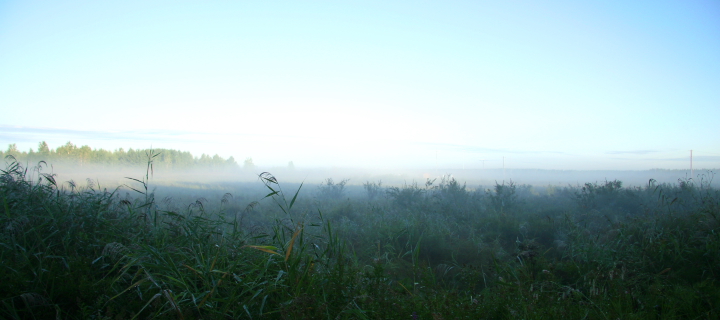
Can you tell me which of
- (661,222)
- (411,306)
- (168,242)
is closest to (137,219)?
(168,242)

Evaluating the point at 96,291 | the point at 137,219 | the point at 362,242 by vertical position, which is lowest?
the point at 362,242

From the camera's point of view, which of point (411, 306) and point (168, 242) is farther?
point (168, 242)

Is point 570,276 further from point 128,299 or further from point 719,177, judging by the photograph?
point 719,177

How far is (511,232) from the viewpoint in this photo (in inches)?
311

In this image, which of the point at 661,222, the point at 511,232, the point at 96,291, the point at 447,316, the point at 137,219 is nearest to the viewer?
the point at 447,316

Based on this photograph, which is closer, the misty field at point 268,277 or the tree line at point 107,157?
the misty field at point 268,277

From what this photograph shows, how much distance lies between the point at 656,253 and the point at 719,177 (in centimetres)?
3190

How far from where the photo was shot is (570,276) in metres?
4.56

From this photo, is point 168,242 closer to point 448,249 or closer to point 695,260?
point 448,249

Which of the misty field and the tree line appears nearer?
the misty field

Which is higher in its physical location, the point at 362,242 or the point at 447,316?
the point at 447,316

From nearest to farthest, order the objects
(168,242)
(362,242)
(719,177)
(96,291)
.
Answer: (96,291)
(168,242)
(362,242)
(719,177)

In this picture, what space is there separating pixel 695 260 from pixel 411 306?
4363 mm

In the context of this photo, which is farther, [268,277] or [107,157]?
[107,157]
